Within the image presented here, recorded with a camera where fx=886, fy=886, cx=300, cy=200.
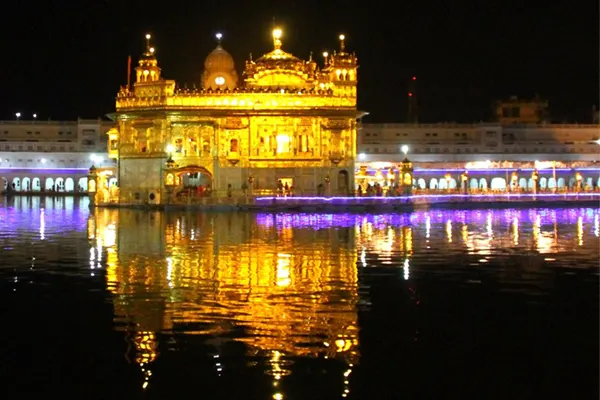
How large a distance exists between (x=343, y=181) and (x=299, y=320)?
44.9 meters

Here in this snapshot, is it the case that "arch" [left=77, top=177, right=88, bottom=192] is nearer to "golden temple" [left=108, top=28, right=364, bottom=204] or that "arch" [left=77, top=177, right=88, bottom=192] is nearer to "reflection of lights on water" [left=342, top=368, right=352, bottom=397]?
"golden temple" [left=108, top=28, right=364, bottom=204]

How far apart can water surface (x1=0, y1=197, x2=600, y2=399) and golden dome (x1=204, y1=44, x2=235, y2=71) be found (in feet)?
147

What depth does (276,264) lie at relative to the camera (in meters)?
19.3

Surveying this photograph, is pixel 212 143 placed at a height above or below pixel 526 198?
above

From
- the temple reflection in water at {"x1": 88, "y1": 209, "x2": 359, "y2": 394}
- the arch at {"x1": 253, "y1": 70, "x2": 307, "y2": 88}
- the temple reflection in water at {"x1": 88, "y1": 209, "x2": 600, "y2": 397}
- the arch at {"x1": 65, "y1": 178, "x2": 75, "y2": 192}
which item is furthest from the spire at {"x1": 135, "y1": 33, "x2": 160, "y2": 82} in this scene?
the arch at {"x1": 65, "y1": 178, "x2": 75, "y2": 192}

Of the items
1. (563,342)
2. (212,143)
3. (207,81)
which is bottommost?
(563,342)

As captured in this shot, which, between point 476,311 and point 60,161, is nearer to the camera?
point 476,311

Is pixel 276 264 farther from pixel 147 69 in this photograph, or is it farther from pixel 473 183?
pixel 473 183

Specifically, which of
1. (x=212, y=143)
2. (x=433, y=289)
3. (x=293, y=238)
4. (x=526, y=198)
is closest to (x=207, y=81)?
(x=212, y=143)

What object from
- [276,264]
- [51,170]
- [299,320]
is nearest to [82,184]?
[51,170]

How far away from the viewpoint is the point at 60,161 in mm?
88812

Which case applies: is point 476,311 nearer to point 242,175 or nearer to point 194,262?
point 194,262

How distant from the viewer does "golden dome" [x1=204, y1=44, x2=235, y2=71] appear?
222 ft

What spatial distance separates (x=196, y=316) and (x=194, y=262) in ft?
22.7
